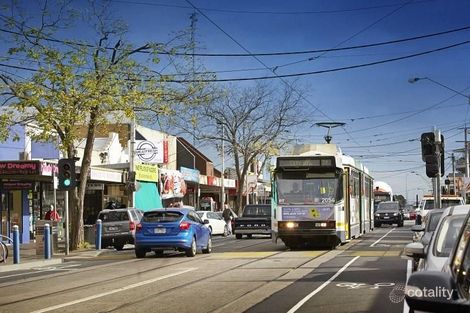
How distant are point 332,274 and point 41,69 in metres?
13.9

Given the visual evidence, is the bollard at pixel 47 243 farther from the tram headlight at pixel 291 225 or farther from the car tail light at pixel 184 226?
the tram headlight at pixel 291 225

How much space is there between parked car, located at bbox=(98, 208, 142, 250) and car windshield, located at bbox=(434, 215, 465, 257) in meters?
20.1

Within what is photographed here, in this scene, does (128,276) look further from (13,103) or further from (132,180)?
(132,180)

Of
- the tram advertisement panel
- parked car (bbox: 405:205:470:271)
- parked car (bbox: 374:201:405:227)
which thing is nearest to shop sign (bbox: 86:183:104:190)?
the tram advertisement panel

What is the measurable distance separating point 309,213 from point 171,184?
2245cm

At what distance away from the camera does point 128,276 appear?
584 inches

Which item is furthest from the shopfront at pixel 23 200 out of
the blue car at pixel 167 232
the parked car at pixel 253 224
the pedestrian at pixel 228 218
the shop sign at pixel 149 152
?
the pedestrian at pixel 228 218

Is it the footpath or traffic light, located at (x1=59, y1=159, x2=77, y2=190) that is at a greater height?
traffic light, located at (x1=59, y1=159, x2=77, y2=190)

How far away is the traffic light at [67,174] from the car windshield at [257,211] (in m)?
12.8

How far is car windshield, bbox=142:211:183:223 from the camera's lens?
20.5 metres

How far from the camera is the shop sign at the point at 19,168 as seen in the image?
2627 centimetres

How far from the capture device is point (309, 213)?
21.0 meters

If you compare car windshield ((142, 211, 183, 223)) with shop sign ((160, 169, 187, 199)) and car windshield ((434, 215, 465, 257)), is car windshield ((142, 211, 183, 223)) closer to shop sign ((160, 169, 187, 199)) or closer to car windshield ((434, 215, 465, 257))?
car windshield ((434, 215, 465, 257))

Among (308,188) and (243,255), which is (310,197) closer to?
(308,188)
